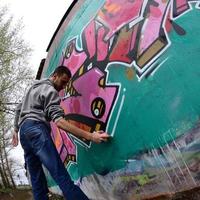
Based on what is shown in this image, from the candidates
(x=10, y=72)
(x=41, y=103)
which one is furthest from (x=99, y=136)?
(x=10, y=72)

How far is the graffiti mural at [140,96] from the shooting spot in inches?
163

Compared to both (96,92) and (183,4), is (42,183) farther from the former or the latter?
(183,4)

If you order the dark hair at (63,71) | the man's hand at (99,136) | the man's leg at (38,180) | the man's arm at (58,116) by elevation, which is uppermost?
the dark hair at (63,71)

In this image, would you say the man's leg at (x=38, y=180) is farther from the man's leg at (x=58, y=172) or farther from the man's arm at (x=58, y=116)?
the man's arm at (x=58, y=116)

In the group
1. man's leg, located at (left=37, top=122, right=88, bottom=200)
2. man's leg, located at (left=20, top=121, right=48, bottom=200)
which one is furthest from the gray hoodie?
man's leg, located at (left=37, top=122, right=88, bottom=200)

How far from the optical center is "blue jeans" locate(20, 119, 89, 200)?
5078 millimetres

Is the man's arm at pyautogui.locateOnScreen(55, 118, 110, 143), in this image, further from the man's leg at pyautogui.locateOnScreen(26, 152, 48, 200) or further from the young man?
the man's leg at pyautogui.locateOnScreen(26, 152, 48, 200)

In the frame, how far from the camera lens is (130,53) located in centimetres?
455

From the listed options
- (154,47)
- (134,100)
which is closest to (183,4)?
(154,47)

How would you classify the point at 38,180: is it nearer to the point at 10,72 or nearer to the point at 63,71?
the point at 63,71

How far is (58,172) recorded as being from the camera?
5102 mm

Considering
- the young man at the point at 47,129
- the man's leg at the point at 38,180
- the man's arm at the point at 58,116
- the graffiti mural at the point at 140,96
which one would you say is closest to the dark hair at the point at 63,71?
the young man at the point at 47,129

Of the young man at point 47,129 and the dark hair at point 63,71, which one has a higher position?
the dark hair at point 63,71

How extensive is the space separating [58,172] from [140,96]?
1367 mm
